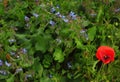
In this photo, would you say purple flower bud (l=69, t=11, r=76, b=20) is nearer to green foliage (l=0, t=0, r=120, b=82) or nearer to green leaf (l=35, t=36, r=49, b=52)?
green foliage (l=0, t=0, r=120, b=82)

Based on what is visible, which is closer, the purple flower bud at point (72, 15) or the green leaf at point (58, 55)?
the green leaf at point (58, 55)

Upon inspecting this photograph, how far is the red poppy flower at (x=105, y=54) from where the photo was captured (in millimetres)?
2816

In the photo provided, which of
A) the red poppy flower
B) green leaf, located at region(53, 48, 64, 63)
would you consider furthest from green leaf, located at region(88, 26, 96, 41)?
green leaf, located at region(53, 48, 64, 63)

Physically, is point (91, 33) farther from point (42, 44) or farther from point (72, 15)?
point (42, 44)

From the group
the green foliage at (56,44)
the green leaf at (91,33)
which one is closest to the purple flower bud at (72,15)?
the green foliage at (56,44)

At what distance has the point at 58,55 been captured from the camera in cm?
279

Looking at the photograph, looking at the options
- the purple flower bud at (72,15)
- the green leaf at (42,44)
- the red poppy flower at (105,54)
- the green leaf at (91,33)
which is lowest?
the red poppy flower at (105,54)

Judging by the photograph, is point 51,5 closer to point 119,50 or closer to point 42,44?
point 42,44

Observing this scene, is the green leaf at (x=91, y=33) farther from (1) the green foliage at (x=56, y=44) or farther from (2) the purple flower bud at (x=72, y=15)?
(2) the purple flower bud at (x=72, y=15)

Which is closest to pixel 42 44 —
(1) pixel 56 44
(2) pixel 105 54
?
(1) pixel 56 44

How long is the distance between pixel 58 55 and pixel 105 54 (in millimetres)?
356

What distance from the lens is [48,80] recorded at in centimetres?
281

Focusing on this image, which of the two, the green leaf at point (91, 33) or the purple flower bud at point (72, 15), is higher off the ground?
the purple flower bud at point (72, 15)

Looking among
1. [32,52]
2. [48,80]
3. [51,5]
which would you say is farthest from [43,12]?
[48,80]
